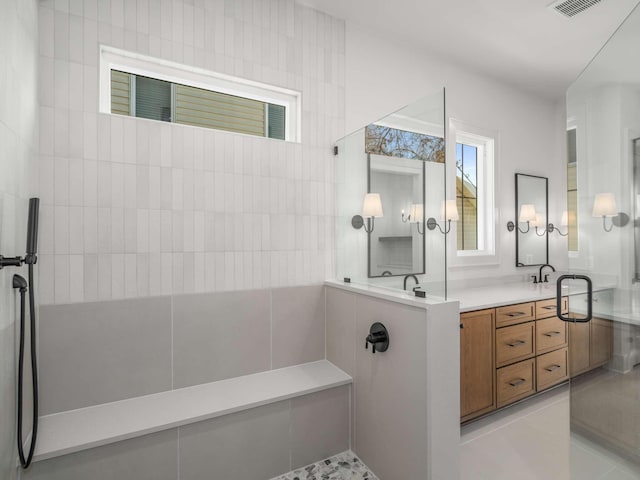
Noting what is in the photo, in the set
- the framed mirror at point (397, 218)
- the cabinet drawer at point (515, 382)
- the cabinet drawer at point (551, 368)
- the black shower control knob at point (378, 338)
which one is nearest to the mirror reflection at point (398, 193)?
the framed mirror at point (397, 218)

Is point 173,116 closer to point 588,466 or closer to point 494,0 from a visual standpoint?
point 494,0

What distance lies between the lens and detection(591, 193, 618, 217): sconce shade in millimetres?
1287

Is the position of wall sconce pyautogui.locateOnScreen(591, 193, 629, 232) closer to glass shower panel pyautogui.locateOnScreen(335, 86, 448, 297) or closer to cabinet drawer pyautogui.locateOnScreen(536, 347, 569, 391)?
glass shower panel pyautogui.locateOnScreen(335, 86, 448, 297)

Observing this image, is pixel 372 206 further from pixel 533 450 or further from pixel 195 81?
pixel 533 450

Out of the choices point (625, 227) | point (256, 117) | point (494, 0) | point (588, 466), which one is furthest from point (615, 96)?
point (256, 117)

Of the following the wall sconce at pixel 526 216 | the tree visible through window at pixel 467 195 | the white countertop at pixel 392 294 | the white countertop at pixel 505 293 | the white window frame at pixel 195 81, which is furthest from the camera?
the wall sconce at pixel 526 216

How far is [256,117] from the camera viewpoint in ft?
7.04

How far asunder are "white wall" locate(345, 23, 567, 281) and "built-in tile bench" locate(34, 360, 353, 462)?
1729 millimetres

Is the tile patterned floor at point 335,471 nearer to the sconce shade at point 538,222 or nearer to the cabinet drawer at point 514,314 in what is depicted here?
the cabinet drawer at point 514,314

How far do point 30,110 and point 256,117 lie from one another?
1132mm

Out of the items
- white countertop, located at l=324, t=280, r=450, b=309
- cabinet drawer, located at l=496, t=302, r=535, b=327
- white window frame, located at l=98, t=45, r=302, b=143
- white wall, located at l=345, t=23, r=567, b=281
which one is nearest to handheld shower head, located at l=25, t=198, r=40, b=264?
white window frame, located at l=98, t=45, r=302, b=143

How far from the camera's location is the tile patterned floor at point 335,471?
176 centimetres

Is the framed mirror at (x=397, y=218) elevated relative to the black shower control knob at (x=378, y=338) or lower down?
elevated

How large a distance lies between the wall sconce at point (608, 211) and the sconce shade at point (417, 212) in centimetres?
70
